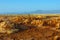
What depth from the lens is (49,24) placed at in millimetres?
22469

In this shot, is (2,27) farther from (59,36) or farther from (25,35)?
(59,36)

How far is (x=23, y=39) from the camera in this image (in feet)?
52.9

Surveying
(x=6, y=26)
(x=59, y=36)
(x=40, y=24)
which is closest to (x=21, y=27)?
(x=6, y=26)

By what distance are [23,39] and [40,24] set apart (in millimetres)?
5974

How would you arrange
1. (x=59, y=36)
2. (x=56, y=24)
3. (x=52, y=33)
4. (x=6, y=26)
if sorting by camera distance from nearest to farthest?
1. (x=59, y=36)
2. (x=52, y=33)
3. (x=6, y=26)
4. (x=56, y=24)

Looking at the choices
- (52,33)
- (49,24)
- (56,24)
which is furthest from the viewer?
(49,24)

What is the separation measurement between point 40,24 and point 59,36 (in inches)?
239

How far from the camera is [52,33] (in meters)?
16.9

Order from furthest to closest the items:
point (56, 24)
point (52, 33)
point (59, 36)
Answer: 1. point (56, 24)
2. point (52, 33)
3. point (59, 36)

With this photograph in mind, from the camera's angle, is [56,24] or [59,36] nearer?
[59,36]

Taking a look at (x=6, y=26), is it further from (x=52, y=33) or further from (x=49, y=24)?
(x=49, y=24)

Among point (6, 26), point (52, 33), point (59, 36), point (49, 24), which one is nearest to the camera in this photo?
point (59, 36)

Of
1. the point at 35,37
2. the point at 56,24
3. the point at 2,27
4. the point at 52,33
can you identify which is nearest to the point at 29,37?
the point at 35,37

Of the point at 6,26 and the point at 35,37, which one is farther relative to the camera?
the point at 6,26
